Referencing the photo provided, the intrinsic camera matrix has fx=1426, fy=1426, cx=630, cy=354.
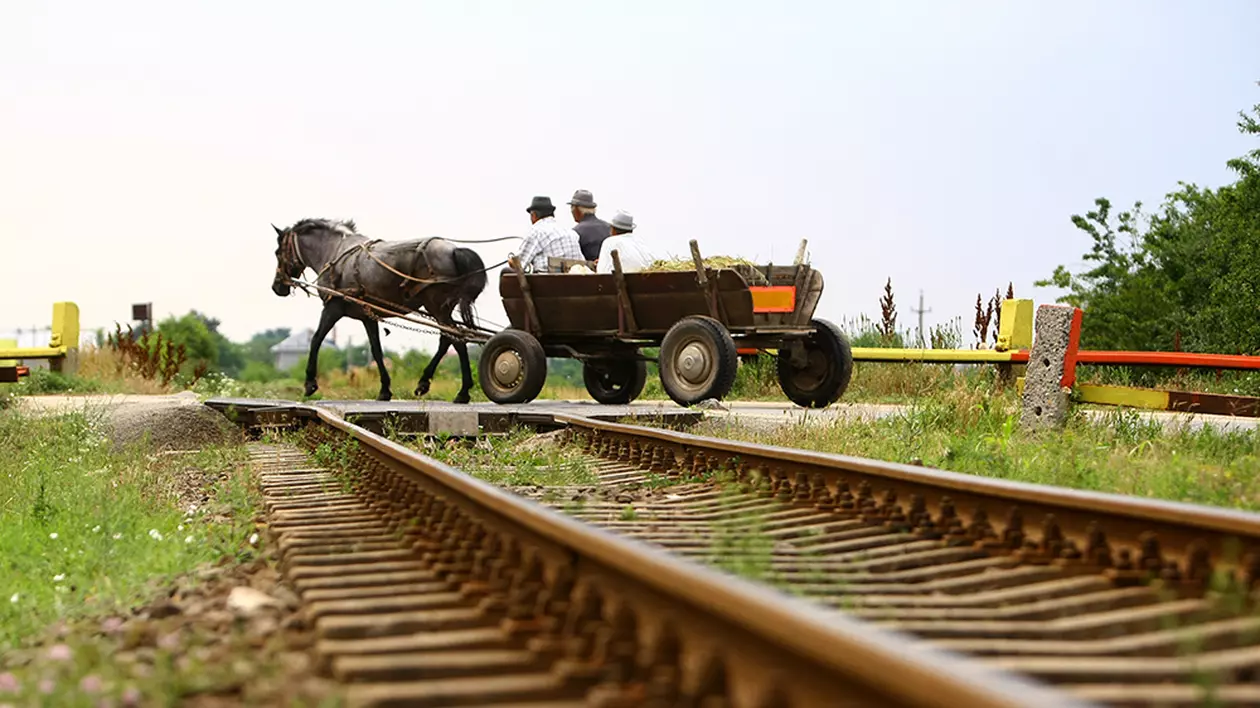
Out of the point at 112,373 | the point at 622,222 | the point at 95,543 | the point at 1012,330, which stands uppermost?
the point at 622,222

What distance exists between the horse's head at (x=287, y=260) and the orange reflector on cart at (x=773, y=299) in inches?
278

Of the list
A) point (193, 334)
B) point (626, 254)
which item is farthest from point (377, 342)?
point (193, 334)

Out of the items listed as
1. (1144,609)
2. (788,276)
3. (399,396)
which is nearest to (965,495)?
(1144,609)

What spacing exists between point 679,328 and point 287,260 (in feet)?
23.1

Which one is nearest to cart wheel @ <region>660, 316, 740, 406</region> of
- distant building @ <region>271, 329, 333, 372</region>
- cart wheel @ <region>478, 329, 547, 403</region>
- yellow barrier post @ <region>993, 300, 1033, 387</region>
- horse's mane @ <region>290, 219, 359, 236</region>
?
cart wheel @ <region>478, 329, 547, 403</region>

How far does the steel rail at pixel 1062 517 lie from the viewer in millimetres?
3975

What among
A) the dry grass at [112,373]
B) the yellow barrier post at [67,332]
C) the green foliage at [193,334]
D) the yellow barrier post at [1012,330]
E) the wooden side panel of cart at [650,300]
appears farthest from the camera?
the green foliage at [193,334]

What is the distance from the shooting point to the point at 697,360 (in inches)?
469

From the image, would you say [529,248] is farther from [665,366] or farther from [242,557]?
[242,557]

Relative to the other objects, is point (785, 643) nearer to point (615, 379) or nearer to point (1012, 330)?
point (615, 379)

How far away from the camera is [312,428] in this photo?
1055cm

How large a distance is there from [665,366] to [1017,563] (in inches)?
301

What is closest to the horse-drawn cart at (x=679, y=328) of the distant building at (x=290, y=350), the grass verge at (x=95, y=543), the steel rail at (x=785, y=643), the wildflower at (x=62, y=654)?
the grass verge at (x=95, y=543)

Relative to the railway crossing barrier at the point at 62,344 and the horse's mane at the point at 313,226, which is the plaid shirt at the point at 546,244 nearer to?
the horse's mane at the point at 313,226
